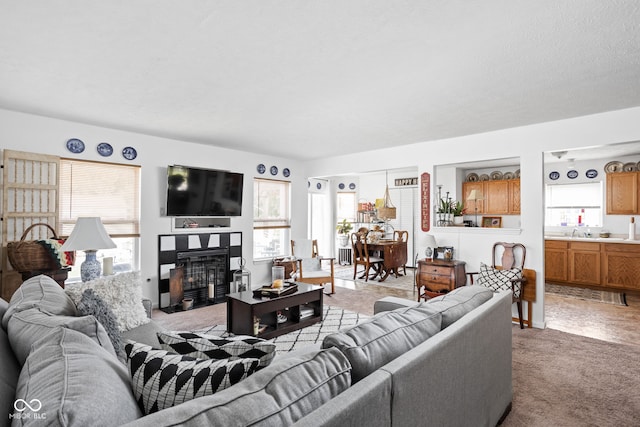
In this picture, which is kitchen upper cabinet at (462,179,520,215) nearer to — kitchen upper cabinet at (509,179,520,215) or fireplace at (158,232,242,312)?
kitchen upper cabinet at (509,179,520,215)

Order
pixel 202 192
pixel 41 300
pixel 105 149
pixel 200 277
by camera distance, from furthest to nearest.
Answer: pixel 200 277 → pixel 202 192 → pixel 105 149 → pixel 41 300

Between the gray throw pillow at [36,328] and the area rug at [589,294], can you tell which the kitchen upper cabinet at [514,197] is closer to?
the area rug at [589,294]

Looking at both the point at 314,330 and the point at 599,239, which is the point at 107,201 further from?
the point at 599,239

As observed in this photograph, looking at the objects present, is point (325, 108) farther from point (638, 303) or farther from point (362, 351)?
point (638, 303)

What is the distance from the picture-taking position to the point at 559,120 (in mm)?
3865

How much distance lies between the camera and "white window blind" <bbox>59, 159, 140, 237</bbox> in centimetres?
402

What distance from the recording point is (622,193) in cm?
584

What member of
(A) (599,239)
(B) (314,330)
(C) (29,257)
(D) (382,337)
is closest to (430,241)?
(B) (314,330)

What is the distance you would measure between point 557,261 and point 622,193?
1583 millimetres

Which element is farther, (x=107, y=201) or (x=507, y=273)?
(x=107, y=201)

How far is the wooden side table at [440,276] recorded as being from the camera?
436 centimetres

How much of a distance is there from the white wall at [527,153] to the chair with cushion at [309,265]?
1802 millimetres

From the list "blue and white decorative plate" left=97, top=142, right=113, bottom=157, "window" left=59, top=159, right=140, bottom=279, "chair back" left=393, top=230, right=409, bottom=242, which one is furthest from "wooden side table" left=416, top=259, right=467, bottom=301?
"blue and white decorative plate" left=97, top=142, right=113, bottom=157

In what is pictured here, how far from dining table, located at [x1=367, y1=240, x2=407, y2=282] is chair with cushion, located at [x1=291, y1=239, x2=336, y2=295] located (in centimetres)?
133
